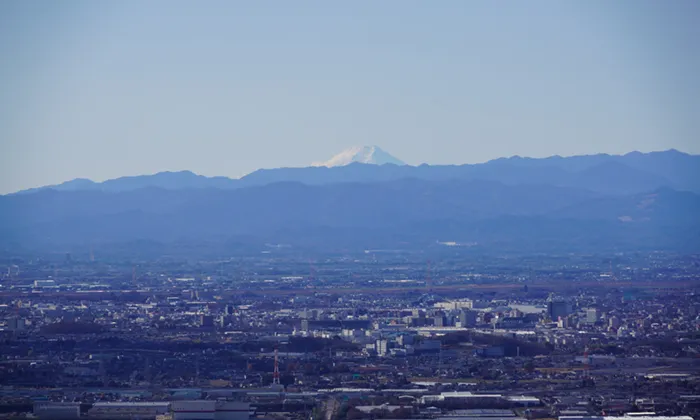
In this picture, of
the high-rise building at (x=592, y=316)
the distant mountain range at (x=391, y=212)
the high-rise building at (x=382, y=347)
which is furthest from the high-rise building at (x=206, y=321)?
the distant mountain range at (x=391, y=212)

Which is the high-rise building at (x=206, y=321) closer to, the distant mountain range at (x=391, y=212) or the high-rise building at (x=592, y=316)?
the high-rise building at (x=592, y=316)

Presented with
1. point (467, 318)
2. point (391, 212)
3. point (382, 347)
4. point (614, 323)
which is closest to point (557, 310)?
point (614, 323)

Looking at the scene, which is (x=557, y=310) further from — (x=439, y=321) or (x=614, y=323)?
(x=439, y=321)

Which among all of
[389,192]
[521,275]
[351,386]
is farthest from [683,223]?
[351,386]

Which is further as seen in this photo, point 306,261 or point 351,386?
point 306,261

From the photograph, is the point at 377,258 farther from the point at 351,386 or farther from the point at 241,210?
the point at 351,386

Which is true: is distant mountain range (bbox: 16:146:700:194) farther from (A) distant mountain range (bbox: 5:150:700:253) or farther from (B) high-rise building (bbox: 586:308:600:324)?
(B) high-rise building (bbox: 586:308:600:324)

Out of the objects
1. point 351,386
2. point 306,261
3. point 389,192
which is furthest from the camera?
point 389,192

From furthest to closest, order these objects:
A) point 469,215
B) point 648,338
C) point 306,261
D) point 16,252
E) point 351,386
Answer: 1. point 469,215
2. point 16,252
3. point 306,261
4. point 648,338
5. point 351,386
